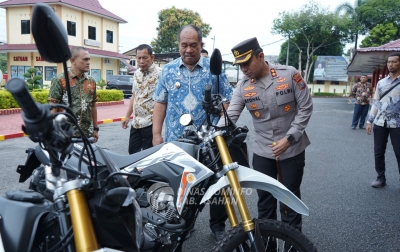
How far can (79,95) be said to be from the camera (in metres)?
3.69

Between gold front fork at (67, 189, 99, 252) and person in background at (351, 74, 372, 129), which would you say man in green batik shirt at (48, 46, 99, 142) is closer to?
gold front fork at (67, 189, 99, 252)

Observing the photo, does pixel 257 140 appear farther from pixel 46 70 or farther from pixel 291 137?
pixel 46 70

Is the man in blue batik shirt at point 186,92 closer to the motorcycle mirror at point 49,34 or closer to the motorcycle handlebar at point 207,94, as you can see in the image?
the motorcycle handlebar at point 207,94

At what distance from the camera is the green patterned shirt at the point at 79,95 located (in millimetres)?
3529

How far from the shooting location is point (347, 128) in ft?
38.4

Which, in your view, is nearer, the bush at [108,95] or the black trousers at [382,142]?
the black trousers at [382,142]

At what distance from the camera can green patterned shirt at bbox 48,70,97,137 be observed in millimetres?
3529

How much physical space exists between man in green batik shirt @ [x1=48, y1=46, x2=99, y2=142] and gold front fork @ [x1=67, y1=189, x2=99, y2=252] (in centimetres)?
210

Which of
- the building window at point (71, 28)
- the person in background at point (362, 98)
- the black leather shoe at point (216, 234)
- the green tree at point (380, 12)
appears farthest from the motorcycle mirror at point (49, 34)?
the green tree at point (380, 12)

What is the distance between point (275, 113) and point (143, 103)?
7.09 feet

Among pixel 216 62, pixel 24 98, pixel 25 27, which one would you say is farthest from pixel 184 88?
pixel 25 27

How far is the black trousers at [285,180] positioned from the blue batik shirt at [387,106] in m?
2.35

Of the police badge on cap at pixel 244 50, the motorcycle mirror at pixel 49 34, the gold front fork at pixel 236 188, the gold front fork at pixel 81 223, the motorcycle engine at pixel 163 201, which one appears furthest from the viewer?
the police badge on cap at pixel 244 50

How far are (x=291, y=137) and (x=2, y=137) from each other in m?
7.34
